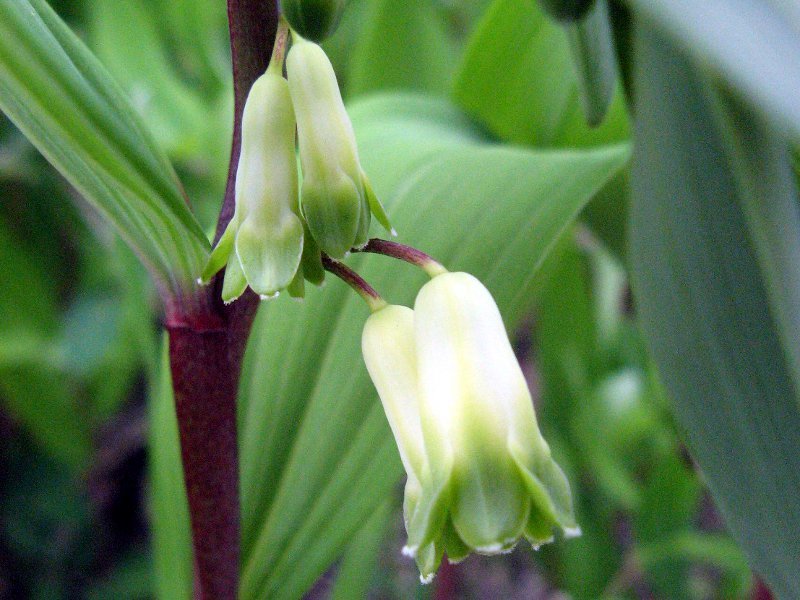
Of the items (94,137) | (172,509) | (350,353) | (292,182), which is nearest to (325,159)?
(292,182)

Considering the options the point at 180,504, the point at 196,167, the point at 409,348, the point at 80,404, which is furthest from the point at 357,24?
the point at 409,348

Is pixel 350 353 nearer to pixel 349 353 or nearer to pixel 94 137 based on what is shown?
pixel 349 353

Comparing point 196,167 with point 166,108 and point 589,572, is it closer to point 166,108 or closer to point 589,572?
point 166,108

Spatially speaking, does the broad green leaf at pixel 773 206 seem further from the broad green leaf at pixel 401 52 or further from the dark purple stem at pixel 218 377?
the broad green leaf at pixel 401 52

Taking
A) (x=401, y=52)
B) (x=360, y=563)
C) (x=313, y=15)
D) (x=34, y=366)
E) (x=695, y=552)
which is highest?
(x=313, y=15)

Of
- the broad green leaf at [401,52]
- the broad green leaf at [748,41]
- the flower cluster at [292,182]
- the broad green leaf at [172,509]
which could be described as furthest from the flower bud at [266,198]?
the broad green leaf at [401,52]

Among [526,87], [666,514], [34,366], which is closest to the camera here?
[526,87]

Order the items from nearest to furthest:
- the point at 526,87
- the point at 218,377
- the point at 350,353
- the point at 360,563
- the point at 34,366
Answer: the point at 218,377
the point at 350,353
the point at 360,563
the point at 526,87
the point at 34,366
